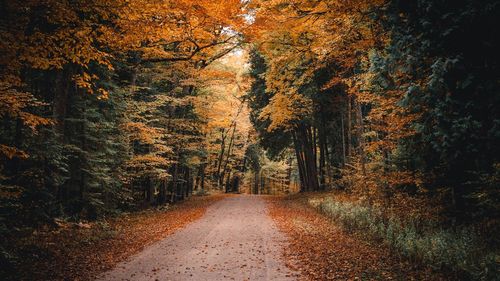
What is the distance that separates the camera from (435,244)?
6.98 metres

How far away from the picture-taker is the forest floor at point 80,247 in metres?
6.92

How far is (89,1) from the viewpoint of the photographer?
24.0 feet

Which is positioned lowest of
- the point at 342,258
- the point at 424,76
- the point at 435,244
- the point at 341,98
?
the point at 342,258

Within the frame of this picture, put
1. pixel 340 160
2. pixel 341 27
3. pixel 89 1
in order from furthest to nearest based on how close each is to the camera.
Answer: pixel 340 160, pixel 341 27, pixel 89 1

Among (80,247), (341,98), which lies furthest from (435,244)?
(341,98)

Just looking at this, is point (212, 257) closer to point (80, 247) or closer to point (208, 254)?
point (208, 254)

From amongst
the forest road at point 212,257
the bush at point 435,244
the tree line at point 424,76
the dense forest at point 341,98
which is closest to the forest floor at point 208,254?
the forest road at point 212,257

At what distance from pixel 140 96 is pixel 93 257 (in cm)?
1415

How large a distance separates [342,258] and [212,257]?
3.46 m

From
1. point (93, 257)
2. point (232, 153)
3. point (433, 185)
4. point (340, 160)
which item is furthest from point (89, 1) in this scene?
point (232, 153)

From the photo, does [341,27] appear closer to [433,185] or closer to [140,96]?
[433,185]

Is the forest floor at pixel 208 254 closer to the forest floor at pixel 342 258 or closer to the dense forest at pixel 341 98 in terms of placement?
the forest floor at pixel 342 258

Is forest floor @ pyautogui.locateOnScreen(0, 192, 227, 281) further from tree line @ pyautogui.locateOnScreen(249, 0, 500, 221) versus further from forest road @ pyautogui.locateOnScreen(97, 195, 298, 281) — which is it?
tree line @ pyautogui.locateOnScreen(249, 0, 500, 221)

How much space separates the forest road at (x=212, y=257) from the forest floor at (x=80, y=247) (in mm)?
484
